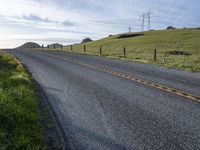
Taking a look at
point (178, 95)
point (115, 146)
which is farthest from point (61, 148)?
point (178, 95)

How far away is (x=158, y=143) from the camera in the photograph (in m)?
5.30

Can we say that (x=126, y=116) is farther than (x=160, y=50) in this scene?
No

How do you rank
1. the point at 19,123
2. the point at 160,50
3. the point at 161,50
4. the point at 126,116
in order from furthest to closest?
the point at 160,50 → the point at 161,50 → the point at 126,116 → the point at 19,123

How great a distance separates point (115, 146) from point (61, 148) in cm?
87

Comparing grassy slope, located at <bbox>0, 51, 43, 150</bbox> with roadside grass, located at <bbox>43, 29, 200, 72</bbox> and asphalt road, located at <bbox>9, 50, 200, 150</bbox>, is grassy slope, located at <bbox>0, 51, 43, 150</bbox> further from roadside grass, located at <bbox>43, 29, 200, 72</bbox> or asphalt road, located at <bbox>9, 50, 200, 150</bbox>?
roadside grass, located at <bbox>43, 29, 200, 72</bbox>

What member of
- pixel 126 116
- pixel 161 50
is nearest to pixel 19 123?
pixel 126 116

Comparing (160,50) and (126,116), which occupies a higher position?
(126,116)

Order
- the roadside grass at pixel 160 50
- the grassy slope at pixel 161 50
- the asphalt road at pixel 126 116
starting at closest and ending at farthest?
the asphalt road at pixel 126 116, the roadside grass at pixel 160 50, the grassy slope at pixel 161 50

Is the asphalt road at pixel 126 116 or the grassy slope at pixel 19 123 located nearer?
the grassy slope at pixel 19 123

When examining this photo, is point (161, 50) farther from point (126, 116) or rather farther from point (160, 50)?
point (126, 116)

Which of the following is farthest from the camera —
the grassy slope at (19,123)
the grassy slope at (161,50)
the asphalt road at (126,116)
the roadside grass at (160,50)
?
the grassy slope at (161,50)

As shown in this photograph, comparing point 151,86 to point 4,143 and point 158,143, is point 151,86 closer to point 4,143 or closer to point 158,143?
point 158,143

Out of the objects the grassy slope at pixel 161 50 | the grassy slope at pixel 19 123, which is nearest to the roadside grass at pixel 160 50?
the grassy slope at pixel 161 50

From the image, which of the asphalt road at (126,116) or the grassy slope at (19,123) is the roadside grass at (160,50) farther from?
the grassy slope at (19,123)
